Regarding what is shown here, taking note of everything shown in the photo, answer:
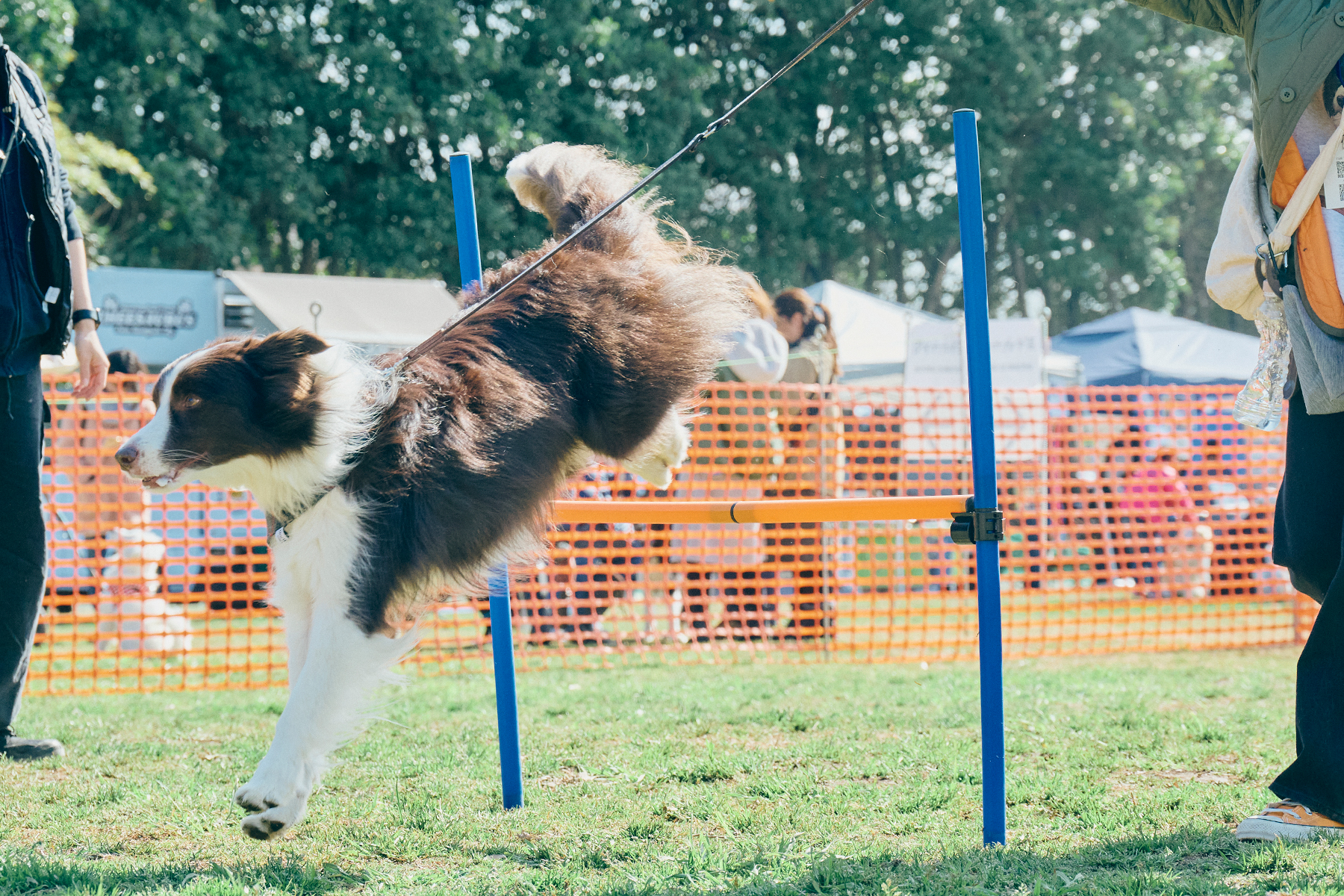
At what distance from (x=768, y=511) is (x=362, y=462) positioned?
45.7 inches

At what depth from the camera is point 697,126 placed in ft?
65.8

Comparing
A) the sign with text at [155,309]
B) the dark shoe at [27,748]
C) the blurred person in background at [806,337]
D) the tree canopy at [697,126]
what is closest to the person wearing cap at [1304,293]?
the dark shoe at [27,748]

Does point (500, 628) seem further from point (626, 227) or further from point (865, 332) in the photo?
point (865, 332)

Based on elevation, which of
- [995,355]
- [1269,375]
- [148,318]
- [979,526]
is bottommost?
[979,526]

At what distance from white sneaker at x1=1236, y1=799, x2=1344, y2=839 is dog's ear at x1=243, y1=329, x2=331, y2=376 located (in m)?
2.60

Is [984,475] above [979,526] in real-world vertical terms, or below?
above

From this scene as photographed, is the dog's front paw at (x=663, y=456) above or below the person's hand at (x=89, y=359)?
below

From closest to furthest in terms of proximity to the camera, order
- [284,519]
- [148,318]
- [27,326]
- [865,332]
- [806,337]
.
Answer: [284,519]
[27,326]
[806,337]
[148,318]
[865,332]

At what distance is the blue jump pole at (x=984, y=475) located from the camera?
2.79m

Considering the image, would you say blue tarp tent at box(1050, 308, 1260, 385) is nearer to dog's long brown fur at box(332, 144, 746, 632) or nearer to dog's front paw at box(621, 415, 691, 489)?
dog's front paw at box(621, 415, 691, 489)

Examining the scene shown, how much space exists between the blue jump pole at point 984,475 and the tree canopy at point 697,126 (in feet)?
39.0

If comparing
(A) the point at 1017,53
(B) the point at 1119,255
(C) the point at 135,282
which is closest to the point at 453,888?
(C) the point at 135,282

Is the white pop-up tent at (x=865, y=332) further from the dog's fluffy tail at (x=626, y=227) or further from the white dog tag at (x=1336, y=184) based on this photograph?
the white dog tag at (x=1336, y=184)

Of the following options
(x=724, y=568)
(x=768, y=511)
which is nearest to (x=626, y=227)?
(x=768, y=511)
